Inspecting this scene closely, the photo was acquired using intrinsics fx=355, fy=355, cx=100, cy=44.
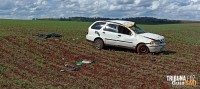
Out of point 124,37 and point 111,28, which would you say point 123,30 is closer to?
point 124,37

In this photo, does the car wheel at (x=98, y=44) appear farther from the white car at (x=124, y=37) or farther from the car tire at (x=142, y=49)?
the car tire at (x=142, y=49)

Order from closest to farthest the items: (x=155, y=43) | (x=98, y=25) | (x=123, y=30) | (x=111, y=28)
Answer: (x=155, y=43)
(x=123, y=30)
(x=111, y=28)
(x=98, y=25)

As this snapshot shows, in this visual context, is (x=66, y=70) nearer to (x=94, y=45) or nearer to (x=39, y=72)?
(x=39, y=72)

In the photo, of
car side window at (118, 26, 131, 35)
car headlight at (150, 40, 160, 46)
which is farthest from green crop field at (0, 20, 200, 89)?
car side window at (118, 26, 131, 35)

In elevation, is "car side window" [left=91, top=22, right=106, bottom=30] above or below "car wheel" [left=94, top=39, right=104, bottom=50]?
above

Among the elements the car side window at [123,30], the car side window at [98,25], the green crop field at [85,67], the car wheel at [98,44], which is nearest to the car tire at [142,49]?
the green crop field at [85,67]

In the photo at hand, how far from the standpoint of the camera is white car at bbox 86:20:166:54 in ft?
61.9

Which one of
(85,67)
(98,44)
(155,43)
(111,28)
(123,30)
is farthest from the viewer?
(98,44)

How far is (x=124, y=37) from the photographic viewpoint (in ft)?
63.0

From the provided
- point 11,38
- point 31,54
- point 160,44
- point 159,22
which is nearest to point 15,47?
point 31,54

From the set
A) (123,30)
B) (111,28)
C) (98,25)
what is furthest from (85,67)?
(98,25)

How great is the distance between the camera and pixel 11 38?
21.8 m

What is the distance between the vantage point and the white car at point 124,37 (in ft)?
61.9

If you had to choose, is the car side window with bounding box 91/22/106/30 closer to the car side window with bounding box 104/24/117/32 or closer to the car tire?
the car side window with bounding box 104/24/117/32
